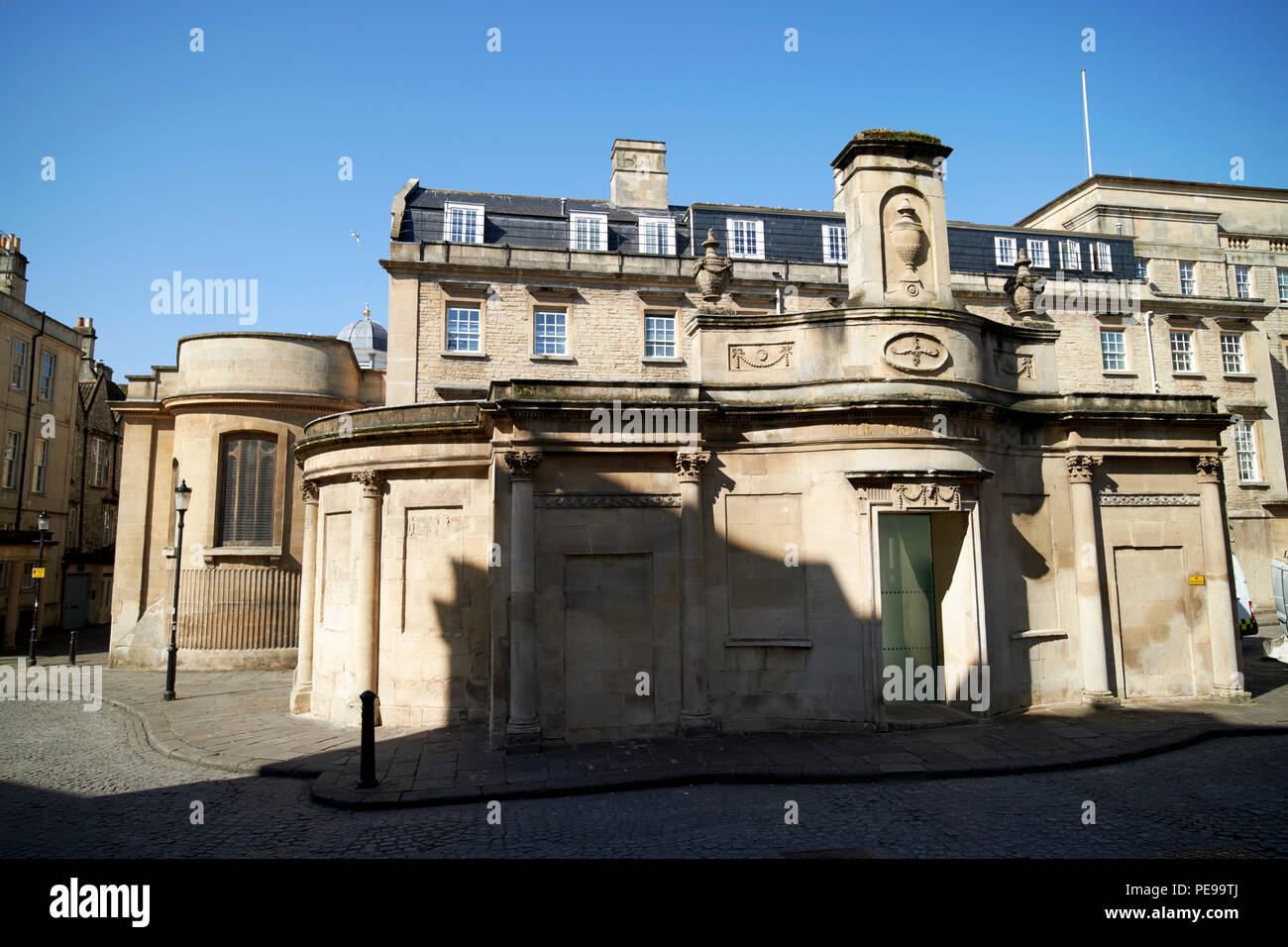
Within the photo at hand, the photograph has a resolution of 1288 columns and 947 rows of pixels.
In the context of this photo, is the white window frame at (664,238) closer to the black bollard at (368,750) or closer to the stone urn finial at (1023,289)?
the stone urn finial at (1023,289)

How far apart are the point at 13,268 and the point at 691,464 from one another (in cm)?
3512

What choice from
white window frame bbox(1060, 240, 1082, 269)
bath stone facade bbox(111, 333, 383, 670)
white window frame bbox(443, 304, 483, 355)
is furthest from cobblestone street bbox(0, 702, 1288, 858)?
white window frame bbox(1060, 240, 1082, 269)

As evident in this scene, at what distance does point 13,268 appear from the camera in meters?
32.7

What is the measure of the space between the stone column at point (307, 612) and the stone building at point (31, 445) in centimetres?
2001

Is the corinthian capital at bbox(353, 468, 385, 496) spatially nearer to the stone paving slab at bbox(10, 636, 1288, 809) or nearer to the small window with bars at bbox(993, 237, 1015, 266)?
the stone paving slab at bbox(10, 636, 1288, 809)

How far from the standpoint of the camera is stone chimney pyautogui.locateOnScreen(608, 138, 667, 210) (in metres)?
34.5

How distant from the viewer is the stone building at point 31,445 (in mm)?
29828

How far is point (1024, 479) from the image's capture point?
47.5 ft

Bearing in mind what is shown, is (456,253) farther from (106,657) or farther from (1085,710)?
(1085,710)

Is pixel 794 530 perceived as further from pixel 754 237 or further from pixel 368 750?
pixel 754 237

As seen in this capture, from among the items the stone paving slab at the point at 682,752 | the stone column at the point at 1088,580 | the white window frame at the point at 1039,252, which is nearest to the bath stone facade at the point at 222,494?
the stone paving slab at the point at 682,752
